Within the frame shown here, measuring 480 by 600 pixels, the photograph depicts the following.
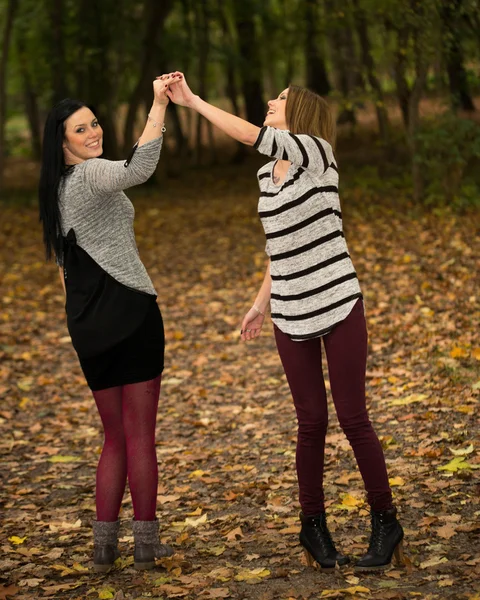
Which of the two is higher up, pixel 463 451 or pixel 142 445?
pixel 142 445

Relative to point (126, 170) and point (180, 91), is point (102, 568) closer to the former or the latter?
point (126, 170)

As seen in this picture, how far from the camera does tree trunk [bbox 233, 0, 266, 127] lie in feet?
93.7

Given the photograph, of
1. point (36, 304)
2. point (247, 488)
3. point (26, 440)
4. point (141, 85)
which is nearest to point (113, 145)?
point (141, 85)

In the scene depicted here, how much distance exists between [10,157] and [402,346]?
35264 millimetres

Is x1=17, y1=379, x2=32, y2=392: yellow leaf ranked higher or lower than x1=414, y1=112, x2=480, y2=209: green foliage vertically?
lower

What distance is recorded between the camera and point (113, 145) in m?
26.6

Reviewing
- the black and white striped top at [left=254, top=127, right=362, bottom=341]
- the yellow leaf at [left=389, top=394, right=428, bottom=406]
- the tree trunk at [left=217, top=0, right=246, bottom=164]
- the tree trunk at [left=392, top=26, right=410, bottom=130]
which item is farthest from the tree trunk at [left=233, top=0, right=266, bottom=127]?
the black and white striped top at [left=254, top=127, right=362, bottom=341]

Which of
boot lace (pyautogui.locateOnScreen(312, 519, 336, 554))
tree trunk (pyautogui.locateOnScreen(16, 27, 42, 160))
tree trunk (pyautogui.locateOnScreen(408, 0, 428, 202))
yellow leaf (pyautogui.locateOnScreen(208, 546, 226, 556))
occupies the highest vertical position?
tree trunk (pyautogui.locateOnScreen(16, 27, 42, 160))

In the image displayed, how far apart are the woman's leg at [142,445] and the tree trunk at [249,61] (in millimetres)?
24664

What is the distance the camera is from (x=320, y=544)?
443 cm

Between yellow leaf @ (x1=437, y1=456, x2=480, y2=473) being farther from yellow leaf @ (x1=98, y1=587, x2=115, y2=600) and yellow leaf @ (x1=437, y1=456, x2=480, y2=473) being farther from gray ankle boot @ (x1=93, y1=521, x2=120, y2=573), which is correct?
yellow leaf @ (x1=98, y1=587, x2=115, y2=600)

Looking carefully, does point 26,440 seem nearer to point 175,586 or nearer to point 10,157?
point 175,586

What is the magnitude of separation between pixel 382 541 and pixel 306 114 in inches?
76.0

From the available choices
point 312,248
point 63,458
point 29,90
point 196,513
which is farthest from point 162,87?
point 29,90
